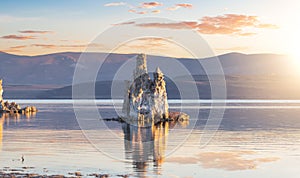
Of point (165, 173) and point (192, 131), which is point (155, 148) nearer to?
point (165, 173)

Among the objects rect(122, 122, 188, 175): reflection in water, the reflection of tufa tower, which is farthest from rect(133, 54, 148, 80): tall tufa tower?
rect(122, 122, 188, 175): reflection in water

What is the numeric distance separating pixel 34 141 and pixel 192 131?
2299cm

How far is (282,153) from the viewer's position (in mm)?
48656

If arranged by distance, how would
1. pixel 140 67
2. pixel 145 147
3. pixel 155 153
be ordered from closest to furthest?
pixel 155 153 < pixel 145 147 < pixel 140 67

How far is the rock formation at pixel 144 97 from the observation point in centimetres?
8656

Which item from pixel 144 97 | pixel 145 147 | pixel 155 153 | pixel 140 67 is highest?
pixel 140 67

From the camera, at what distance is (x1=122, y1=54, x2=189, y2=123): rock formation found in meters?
86.6

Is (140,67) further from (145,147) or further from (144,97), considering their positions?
(145,147)

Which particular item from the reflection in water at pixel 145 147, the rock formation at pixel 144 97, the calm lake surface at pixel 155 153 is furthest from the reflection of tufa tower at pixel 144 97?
the calm lake surface at pixel 155 153

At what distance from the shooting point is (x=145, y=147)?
173 ft

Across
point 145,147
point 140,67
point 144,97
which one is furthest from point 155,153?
point 140,67

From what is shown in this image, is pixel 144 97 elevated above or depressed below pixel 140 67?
below

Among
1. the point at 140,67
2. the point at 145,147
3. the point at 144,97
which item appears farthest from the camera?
the point at 140,67

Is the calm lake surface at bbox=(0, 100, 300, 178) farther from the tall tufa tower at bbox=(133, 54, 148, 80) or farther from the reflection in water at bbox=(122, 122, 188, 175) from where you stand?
the tall tufa tower at bbox=(133, 54, 148, 80)
